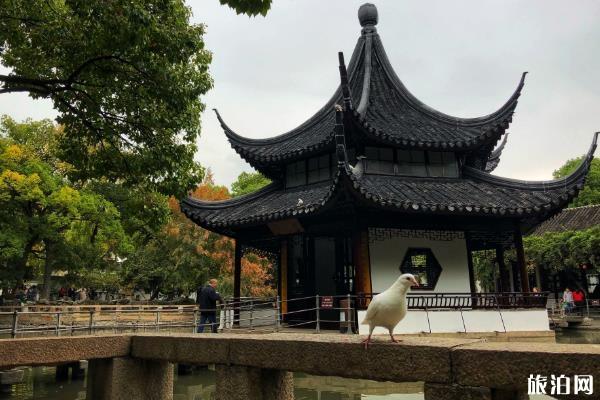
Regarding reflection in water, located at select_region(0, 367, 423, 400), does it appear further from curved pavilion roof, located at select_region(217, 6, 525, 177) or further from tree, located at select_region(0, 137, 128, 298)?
tree, located at select_region(0, 137, 128, 298)

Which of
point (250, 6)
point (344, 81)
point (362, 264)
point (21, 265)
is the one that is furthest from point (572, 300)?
point (21, 265)

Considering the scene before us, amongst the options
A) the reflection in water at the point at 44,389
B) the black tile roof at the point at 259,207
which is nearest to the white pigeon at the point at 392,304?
the black tile roof at the point at 259,207

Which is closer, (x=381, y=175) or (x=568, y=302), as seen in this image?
(x=381, y=175)

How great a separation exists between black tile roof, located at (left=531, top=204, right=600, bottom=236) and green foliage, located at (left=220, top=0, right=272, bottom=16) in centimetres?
2977

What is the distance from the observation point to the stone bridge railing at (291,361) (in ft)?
9.78

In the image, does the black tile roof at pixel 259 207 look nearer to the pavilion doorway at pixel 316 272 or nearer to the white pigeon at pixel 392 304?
the pavilion doorway at pixel 316 272

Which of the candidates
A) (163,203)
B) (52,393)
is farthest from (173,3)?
(52,393)

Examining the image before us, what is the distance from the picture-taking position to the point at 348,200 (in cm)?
1161

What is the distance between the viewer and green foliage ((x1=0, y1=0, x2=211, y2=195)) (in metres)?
8.02

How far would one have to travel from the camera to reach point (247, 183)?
44125 mm

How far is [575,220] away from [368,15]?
22200mm

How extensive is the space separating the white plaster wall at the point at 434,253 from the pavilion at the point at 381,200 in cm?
3

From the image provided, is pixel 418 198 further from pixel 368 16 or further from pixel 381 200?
pixel 368 16

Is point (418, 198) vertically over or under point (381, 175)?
under
